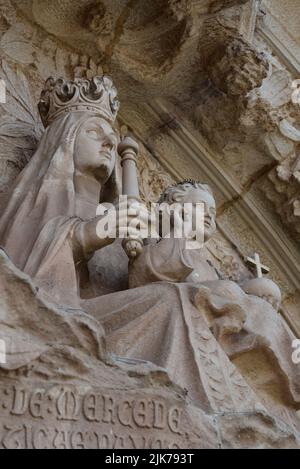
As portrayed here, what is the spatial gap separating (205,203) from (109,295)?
27.1 inches

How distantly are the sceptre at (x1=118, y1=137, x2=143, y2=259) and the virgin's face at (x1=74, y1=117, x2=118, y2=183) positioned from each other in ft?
0.23

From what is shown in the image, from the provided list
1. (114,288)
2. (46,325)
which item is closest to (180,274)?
(114,288)

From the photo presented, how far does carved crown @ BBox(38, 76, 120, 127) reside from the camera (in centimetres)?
376

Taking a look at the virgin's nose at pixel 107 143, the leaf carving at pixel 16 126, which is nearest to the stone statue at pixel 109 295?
the virgin's nose at pixel 107 143

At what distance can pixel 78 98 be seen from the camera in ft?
12.4

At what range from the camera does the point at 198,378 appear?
8.80ft

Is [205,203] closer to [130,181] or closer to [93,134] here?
[130,181]

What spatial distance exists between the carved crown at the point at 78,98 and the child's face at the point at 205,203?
46 cm

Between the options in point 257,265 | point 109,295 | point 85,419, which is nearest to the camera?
point 85,419

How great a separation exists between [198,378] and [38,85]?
6.90 ft
